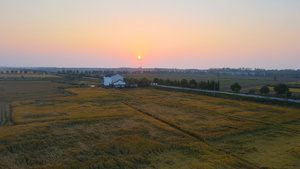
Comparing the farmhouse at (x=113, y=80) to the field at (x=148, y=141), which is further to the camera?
the farmhouse at (x=113, y=80)

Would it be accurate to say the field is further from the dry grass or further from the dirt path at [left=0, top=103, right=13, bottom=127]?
the dirt path at [left=0, top=103, right=13, bottom=127]

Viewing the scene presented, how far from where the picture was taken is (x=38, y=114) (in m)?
19.9

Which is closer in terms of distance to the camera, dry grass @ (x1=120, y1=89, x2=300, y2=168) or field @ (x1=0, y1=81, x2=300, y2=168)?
field @ (x1=0, y1=81, x2=300, y2=168)

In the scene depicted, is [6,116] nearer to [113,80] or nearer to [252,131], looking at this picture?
[252,131]

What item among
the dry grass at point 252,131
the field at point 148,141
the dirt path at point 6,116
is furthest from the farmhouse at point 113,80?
the field at point 148,141

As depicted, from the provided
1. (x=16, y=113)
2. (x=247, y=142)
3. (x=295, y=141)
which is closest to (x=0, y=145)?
A: (x=16, y=113)

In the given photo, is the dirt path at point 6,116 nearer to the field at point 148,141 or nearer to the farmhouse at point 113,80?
the field at point 148,141

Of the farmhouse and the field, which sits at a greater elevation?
the farmhouse

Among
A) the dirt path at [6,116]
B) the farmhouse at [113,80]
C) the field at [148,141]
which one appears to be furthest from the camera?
the farmhouse at [113,80]

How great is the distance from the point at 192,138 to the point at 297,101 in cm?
2101

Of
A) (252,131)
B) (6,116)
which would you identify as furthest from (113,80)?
(252,131)

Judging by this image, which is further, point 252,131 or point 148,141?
point 252,131

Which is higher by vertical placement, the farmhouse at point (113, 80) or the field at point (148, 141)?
the farmhouse at point (113, 80)

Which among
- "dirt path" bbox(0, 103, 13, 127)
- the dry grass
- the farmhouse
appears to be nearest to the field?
the dry grass
